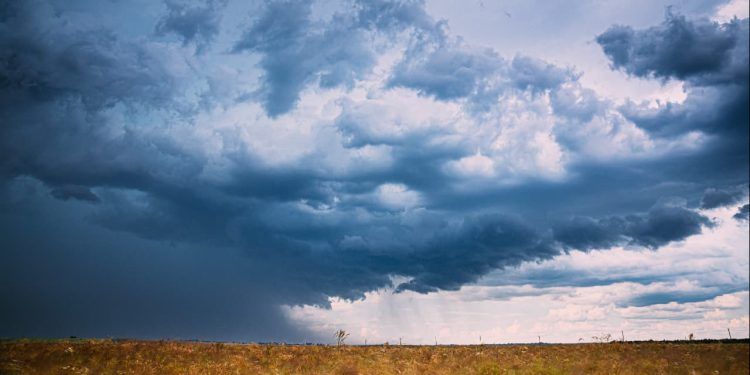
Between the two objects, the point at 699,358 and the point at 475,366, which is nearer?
the point at 475,366

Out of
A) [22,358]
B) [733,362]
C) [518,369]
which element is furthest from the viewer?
[733,362]

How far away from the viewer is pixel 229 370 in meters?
31.4

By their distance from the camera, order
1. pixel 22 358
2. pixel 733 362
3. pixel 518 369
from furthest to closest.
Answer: pixel 733 362, pixel 518 369, pixel 22 358

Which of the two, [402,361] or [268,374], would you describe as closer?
[268,374]

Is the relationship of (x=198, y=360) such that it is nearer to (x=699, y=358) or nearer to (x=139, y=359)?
(x=139, y=359)

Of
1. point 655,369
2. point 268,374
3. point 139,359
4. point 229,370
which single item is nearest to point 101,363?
point 139,359

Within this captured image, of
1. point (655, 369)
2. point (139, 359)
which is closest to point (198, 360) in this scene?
point (139, 359)

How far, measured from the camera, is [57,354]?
33.1 meters

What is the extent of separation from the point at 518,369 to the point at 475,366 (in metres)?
3.05

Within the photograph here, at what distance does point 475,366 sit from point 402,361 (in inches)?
268

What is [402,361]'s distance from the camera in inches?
1521

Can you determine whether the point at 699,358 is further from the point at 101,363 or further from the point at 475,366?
the point at 101,363

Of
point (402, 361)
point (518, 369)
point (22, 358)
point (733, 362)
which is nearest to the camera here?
point (22, 358)

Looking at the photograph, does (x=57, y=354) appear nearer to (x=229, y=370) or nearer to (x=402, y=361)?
(x=229, y=370)
